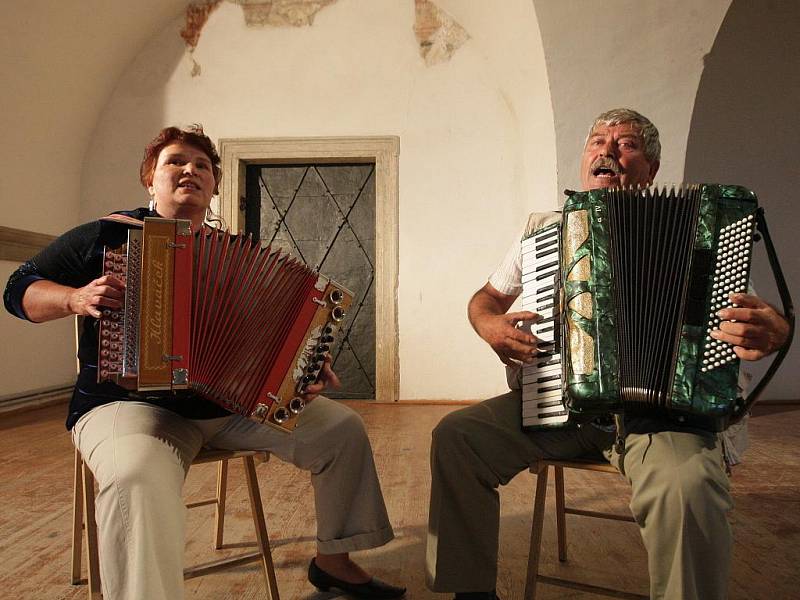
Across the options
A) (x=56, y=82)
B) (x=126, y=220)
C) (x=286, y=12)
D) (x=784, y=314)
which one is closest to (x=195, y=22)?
(x=286, y=12)

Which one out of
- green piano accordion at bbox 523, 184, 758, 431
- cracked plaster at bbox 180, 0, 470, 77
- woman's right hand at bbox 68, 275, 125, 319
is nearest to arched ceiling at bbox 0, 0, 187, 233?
cracked plaster at bbox 180, 0, 470, 77

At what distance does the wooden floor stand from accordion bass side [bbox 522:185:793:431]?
28.6 inches

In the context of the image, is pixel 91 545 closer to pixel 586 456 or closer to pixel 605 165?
pixel 586 456

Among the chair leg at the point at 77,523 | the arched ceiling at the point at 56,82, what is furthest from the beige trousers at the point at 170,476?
the arched ceiling at the point at 56,82

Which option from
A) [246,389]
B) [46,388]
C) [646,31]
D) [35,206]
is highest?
[646,31]

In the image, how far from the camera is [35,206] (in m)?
4.82

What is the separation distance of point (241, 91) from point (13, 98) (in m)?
1.61

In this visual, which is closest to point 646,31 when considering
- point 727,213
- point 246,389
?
point 727,213

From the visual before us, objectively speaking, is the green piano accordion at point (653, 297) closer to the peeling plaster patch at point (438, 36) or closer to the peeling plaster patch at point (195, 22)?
the peeling plaster patch at point (438, 36)

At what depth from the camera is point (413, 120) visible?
5074 millimetres

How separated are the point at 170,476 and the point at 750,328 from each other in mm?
1246

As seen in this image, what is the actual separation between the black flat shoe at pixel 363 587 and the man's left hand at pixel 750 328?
1.07m

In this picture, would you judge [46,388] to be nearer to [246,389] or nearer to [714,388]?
[246,389]

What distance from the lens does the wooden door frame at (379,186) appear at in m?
5.08
